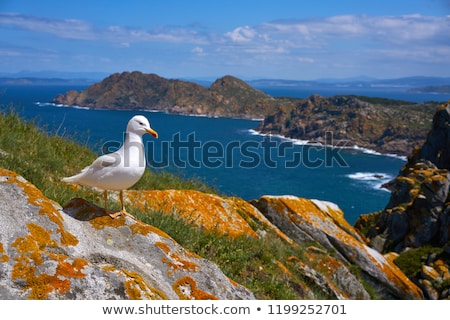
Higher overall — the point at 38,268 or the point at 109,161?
the point at 109,161

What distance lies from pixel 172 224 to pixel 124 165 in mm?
2054

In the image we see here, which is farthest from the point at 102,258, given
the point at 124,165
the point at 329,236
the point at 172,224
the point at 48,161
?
the point at 329,236

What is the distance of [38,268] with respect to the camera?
3830mm

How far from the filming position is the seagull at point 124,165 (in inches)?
201

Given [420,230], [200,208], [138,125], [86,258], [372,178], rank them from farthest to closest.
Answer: [372,178] → [420,230] → [200,208] → [138,125] → [86,258]

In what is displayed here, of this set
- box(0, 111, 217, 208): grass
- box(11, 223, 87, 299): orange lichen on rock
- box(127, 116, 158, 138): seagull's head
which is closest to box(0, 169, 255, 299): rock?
box(11, 223, 87, 299): orange lichen on rock

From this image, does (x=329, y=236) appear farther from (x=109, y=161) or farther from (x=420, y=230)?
(x=420, y=230)

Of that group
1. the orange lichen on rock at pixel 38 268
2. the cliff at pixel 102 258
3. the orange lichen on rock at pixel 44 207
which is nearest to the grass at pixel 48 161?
the cliff at pixel 102 258

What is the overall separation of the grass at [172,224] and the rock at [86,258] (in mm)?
1505

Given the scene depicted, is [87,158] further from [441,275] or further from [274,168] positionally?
[274,168]

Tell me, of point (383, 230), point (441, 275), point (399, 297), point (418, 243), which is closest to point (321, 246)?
point (399, 297)

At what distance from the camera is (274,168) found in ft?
432

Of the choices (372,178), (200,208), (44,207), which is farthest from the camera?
(372,178)

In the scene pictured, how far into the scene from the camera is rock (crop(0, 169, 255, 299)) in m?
3.77
